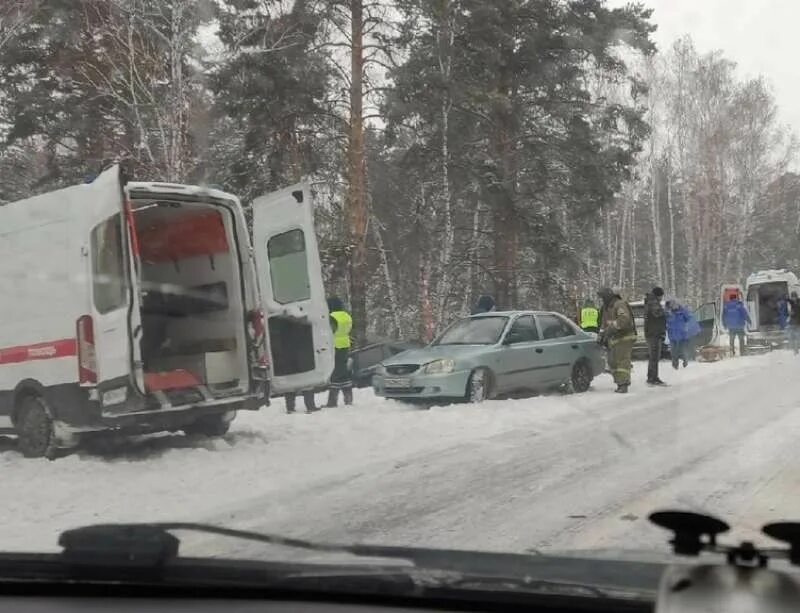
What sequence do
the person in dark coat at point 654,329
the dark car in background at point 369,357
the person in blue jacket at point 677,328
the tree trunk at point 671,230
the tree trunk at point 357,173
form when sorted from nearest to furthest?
the person in dark coat at point 654,329, the dark car in background at point 369,357, the tree trunk at point 357,173, the person in blue jacket at point 677,328, the tree trunk at point 671,230

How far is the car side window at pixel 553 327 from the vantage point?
13.3 m

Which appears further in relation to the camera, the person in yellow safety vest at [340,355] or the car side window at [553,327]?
the car side window at [553,327]

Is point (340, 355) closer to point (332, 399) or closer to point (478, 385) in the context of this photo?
point (332, 399)

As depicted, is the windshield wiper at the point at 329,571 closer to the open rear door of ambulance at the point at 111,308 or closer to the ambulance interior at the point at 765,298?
the open rear door of ambulance at the point at 111,308

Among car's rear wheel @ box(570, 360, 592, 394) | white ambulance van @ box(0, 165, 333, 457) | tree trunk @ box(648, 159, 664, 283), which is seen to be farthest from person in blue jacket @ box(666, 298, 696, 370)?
tree trunk @ box(648, 159, 664, 283)

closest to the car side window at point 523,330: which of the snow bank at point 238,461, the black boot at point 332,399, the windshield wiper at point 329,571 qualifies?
the snow bank at point 238,461

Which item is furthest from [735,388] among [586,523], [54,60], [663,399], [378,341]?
[54,60]

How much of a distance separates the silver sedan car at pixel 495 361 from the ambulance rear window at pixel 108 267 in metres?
5.12

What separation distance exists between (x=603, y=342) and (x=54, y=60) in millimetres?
10447

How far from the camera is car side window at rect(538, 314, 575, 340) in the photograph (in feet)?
43.7

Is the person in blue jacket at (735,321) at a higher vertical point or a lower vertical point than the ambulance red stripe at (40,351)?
lower

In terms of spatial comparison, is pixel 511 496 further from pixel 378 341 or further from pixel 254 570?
pixel 378 341

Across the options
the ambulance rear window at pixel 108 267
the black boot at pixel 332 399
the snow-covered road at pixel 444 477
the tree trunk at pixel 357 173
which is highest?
the tree trunk at pixel 357 173

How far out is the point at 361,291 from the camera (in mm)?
16594
